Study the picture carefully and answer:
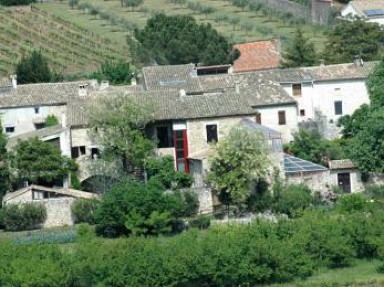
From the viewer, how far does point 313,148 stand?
68.1 metres

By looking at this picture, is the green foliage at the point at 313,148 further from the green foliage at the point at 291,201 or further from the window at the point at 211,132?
the green foliage at the point at 291,201

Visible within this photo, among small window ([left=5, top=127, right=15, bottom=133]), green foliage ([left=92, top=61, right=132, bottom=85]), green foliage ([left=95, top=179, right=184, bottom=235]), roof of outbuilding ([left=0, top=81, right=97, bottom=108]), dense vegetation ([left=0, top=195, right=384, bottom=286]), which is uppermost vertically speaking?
green foliage ([left=92, top=61, right=132, bottom=85])

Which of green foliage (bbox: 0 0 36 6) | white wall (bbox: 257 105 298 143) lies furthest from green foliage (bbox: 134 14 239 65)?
green foliage (bbox: 0 0 36 6)

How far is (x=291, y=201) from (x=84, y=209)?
7.53 metres

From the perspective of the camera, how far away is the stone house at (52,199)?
62781 mm

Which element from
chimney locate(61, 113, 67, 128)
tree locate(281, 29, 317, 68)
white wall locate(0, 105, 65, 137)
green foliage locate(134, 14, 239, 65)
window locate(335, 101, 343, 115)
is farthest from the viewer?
green foliage locate(134, 14, 239, 65)

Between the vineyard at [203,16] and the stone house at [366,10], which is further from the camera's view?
the vineyard at [203,16]

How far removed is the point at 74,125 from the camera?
220ft

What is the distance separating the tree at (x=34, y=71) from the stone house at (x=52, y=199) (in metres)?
18.1

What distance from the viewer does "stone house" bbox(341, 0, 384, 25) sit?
92.2m

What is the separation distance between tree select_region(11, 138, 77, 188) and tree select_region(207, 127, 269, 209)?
230 inches

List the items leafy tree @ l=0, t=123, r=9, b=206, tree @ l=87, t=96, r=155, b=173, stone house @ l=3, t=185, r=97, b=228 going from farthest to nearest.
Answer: tree @ l=87, t=96, r=155, b=173 < leafy tree @ l=0, t=123, r=9, b=206 < stone house @ l=3, t=185, r=97, b=228

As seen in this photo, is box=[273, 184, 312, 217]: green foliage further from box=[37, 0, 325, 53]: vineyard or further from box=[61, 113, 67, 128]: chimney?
box=[37, 0, 325, 53]: vineyard

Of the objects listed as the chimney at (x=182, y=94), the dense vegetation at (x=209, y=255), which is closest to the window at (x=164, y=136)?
the chimney at (x=182, y=94)
